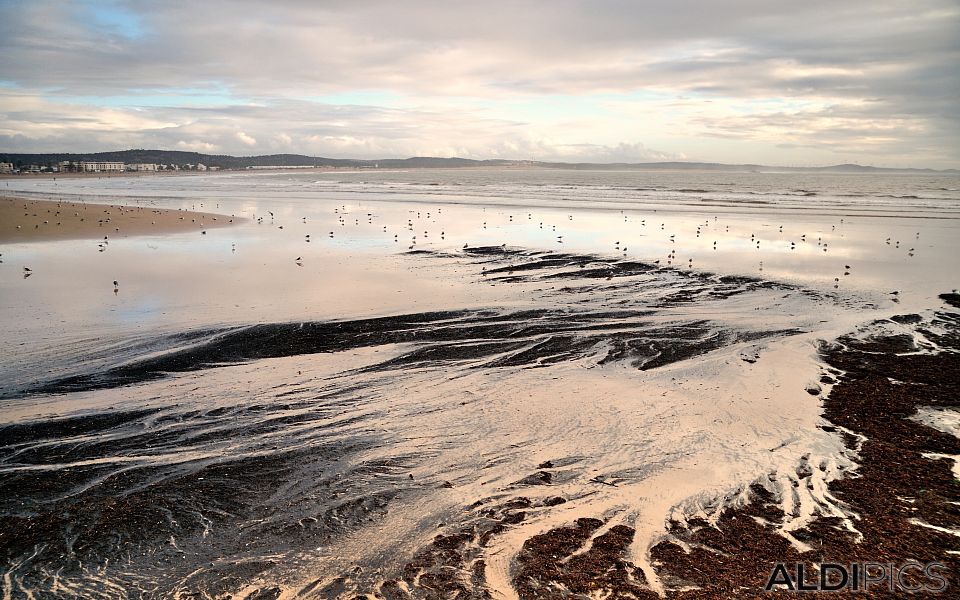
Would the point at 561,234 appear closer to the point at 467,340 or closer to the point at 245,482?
the point at 467,340

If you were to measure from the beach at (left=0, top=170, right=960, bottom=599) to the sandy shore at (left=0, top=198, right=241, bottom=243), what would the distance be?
8.73 meters

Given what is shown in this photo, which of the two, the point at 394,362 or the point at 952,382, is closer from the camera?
the point at 952,382

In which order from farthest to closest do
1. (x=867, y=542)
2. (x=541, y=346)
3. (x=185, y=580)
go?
(x=541, y=346) → (x=867, y=542) → (x=185, y=580)

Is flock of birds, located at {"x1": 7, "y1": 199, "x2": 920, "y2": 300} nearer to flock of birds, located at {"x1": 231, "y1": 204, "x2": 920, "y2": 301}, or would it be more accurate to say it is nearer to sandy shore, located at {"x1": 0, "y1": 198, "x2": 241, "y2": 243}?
flock of birds, located at {"x1": 231, "y1": 204, "x2": 920, "y2": 301}

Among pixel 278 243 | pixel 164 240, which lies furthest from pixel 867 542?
pixel 164 240

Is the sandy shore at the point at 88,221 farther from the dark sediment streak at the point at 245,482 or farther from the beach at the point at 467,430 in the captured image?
the dark sediment streak at the point at 245,482

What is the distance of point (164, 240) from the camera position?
24.8 meters

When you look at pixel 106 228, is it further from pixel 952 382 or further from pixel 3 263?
pixel 952 382

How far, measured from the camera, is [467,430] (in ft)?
26.7

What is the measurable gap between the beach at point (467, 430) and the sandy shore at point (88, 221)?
344 inches

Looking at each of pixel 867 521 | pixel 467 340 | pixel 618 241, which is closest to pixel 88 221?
pixel 618 241

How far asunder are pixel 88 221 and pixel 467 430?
2925 centimetres

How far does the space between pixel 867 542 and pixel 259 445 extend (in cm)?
638

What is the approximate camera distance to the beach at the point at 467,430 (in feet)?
18.2
